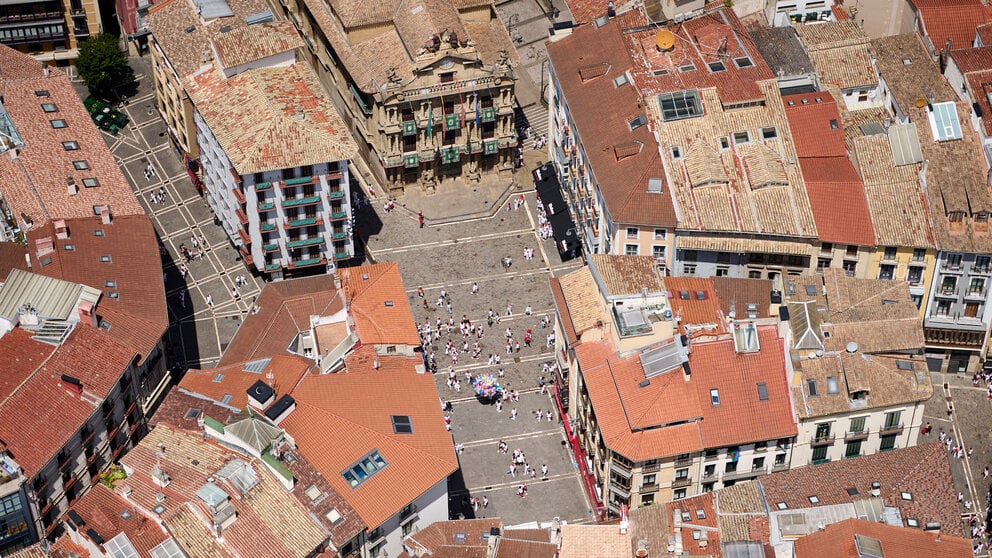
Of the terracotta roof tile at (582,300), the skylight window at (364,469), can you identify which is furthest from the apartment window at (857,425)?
the skylight window at (364,469)

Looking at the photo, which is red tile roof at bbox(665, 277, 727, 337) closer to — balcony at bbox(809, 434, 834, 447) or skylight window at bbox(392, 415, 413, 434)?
balcony at bbox(809, 434, 834, 447)

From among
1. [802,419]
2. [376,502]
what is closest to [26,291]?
[376,502]

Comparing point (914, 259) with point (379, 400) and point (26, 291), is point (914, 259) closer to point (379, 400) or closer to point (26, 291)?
point (379, 400)

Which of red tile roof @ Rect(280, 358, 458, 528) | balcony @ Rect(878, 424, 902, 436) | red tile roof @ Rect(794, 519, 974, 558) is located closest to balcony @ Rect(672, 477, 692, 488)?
red tile roof @ Rect(794, 519, 974, 558)

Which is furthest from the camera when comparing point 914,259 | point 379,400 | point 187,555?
point 914,259

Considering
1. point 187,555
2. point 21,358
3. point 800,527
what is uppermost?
point 21,358

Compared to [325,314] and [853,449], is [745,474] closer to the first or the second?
[853,449]
